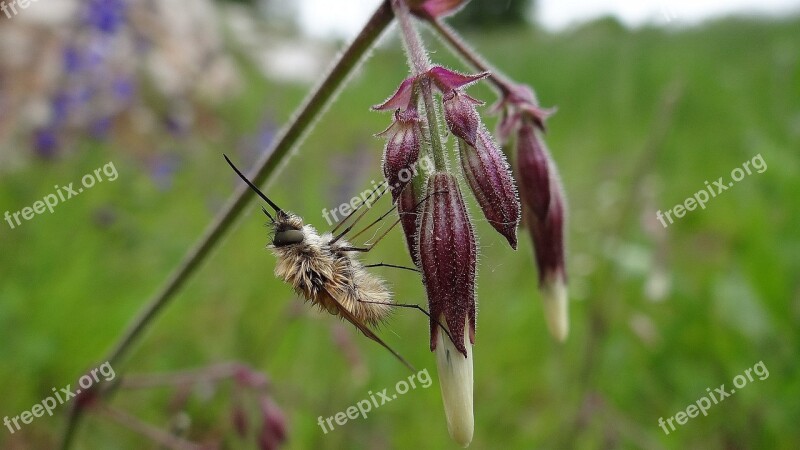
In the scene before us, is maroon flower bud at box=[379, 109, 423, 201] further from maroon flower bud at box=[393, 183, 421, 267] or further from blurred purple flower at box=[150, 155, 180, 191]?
blurred purple flower at box=[150, 155, 180, 191]

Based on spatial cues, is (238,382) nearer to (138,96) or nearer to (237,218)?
(237,218)

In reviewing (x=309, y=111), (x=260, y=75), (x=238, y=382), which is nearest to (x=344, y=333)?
(x=238, y=382)

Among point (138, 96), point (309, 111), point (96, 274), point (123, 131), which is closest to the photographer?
point (309, 111)


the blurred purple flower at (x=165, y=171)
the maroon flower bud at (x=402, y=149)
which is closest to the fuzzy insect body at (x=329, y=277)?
the maroon flower bud at (x=402, y=149)

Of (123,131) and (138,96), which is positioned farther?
(123,131)

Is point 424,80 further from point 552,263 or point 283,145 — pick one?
point 552,263

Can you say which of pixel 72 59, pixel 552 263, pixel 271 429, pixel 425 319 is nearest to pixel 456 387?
Result: pixel 552 263

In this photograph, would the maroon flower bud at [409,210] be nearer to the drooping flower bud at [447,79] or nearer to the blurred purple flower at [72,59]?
the drooping flower bud at [447,79]
